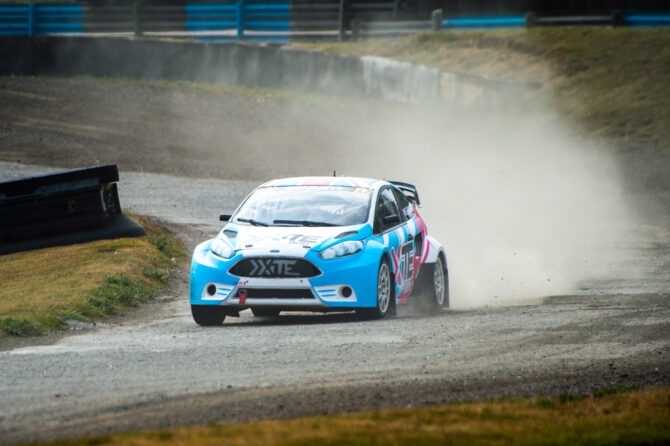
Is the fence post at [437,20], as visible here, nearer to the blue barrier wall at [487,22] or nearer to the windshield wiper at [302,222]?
the blue barrier wall at [487,22]

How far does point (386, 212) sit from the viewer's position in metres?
12.4

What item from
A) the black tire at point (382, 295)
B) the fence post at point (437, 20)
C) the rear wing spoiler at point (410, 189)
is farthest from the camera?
the fence post at point (437, 20)

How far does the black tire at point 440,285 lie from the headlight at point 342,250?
81.5 inches

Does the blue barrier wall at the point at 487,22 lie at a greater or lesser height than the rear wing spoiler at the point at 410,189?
greater

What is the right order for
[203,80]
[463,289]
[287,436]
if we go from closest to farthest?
[287,436] → [463,289] → [203,80]

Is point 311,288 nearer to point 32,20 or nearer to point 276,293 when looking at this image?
point 276,293

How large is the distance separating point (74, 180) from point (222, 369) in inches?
339

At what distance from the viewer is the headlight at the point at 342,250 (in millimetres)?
11047

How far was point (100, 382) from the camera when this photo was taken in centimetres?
786

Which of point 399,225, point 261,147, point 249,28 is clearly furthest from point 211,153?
point 399,225

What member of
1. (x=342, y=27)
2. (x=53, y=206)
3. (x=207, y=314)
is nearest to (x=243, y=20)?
(x=342, y=27)

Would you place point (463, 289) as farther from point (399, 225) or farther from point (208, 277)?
point (208, 277)

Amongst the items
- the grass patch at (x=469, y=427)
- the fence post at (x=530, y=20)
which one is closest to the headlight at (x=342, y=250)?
the grass patch at (x=469, y=427)

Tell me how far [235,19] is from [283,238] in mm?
31453
